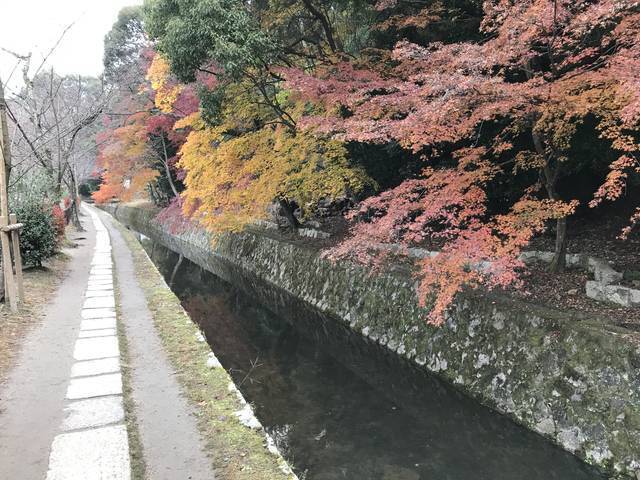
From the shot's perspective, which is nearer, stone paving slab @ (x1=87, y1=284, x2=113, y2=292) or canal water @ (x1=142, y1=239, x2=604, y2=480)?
canal water @ (x1=142, y1=239, x2=604, y2=480)

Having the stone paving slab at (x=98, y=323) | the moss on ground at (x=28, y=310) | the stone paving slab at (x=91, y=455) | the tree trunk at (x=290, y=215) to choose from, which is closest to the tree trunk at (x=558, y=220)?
the stone paving slab at (x=91, y=455)

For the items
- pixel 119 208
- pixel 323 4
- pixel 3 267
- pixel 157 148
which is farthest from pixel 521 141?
pixel 119 208

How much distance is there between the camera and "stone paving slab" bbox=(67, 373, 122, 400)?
5.41m

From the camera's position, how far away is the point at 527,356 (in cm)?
618

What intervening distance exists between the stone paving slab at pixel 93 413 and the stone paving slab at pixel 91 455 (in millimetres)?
140

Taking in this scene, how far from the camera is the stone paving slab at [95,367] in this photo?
602 centimetres

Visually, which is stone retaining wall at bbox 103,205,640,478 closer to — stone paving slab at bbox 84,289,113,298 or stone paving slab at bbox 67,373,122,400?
stone paving slab at bbox 67,373,122,400

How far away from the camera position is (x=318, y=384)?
310 inches

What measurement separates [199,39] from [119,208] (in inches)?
1872

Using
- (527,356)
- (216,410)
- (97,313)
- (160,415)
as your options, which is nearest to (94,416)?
(160,415)

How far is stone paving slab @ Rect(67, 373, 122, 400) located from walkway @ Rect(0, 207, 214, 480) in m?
0.01

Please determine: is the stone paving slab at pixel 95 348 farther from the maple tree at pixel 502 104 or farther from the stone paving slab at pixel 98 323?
the maple tree at pixel 502 104

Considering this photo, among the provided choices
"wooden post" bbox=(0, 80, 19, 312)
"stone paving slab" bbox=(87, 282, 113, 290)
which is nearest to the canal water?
"stone paving slab" bbox=(87, 282, 113, 290)

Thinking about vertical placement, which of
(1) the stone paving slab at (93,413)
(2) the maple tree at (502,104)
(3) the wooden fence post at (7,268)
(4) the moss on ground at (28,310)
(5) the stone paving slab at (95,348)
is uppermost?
(2) the maple tree at (502,104)
